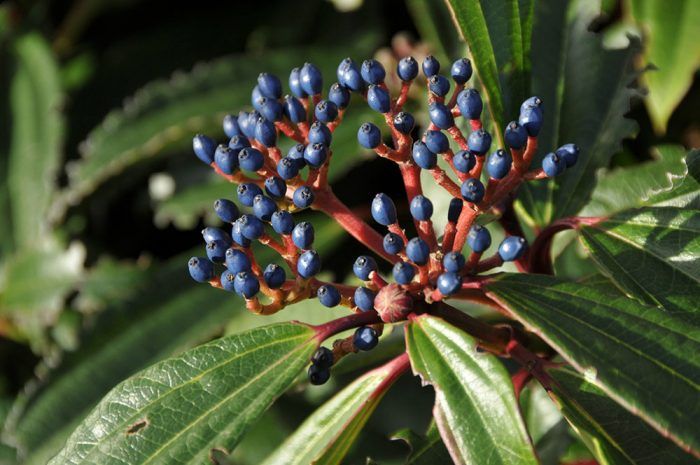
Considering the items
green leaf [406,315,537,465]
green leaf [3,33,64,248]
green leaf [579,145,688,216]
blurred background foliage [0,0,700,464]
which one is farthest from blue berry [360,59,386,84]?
green leaf [3,33,64,248]

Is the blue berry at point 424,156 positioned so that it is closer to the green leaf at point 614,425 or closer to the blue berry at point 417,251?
the blue berry at point 417,251

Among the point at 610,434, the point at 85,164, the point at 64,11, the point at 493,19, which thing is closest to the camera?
the point at 610,434

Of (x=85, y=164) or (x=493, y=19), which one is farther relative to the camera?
(x=85, y=164)

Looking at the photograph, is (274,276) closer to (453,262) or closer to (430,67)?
(453,262)

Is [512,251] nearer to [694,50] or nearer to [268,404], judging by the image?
[268,404]

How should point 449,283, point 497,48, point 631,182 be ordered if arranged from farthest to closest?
point 631,182 < point 497,48 < point 449,283

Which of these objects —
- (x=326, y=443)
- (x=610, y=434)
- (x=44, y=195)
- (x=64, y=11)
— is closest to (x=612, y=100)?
(x=610, y=434)

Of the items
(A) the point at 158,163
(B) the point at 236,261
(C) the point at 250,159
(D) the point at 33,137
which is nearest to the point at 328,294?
(B) the point at 236,261

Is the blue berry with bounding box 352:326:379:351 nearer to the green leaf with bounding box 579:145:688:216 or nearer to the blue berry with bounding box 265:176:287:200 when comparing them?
the blue berry with bounding box 265:176:287:200
